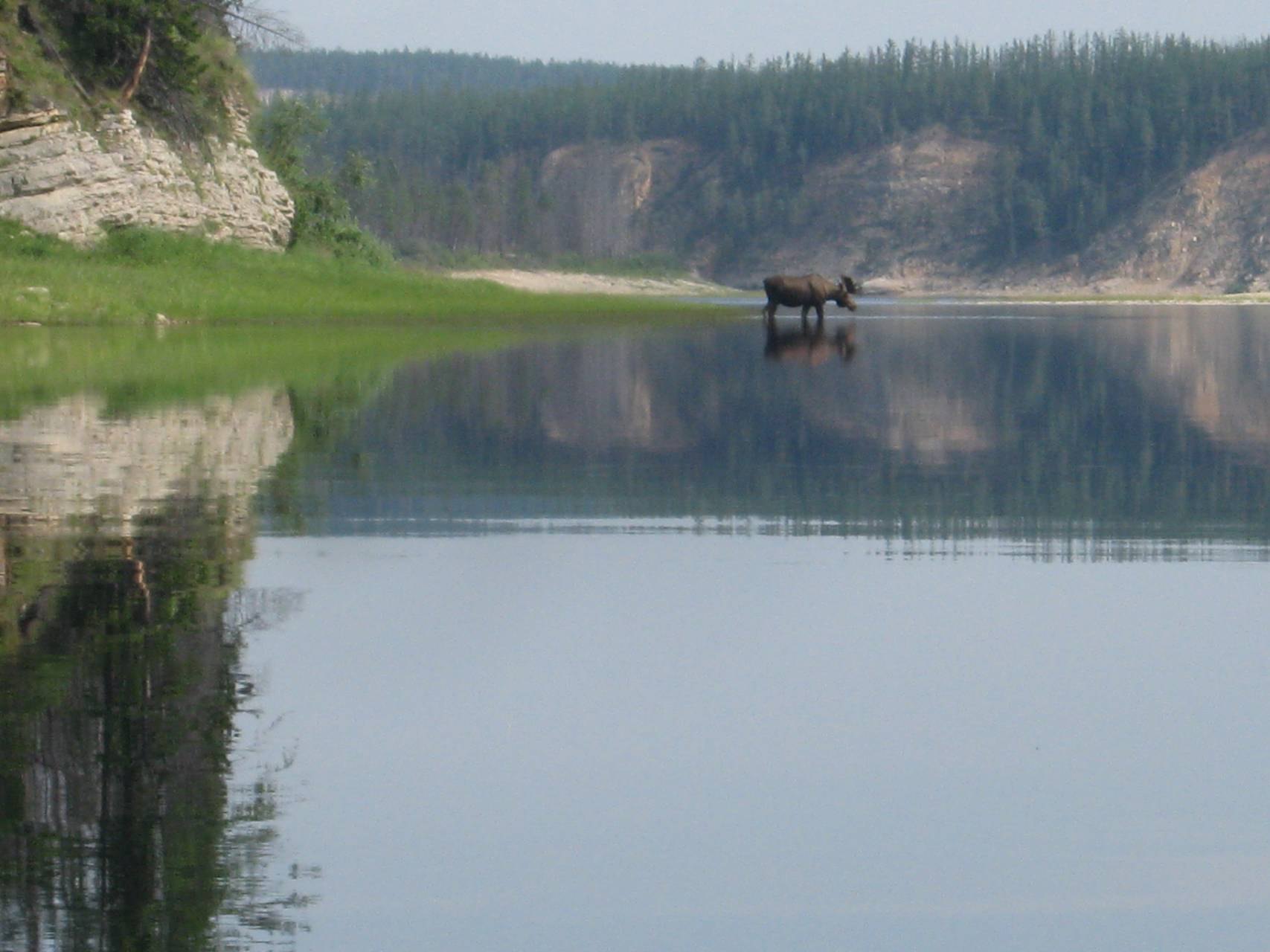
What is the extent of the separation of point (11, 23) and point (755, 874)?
48.7m

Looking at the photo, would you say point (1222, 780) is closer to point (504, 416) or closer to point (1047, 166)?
point (504, 416)

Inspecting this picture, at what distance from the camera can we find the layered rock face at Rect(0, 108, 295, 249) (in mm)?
49656

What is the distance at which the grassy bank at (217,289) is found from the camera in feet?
139

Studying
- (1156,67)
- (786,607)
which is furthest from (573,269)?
(786,607)

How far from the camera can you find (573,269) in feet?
525

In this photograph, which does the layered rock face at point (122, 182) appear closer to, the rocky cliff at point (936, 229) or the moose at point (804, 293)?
the moose at point (804, 293)

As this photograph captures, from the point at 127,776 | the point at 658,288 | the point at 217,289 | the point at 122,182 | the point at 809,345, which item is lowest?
the point at 658,288

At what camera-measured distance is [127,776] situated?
6.29 metres

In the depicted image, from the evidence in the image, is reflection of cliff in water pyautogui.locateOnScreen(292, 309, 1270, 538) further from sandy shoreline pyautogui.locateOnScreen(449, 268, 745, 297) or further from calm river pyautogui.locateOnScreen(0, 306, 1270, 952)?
sandy shoreline pyautogui.locateOnScreen(449, 268, 745, 297)

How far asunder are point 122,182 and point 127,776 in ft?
154

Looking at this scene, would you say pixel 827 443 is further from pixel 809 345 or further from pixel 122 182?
pixel 122 182

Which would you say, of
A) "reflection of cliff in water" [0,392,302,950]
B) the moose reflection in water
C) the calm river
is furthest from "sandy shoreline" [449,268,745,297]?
"reflection of cliff in water" [0,392,302,950]

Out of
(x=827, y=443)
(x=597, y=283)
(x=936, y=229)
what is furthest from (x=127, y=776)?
(x=936, y=229)

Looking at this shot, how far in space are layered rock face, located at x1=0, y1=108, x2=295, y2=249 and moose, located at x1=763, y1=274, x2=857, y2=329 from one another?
1270 cm
